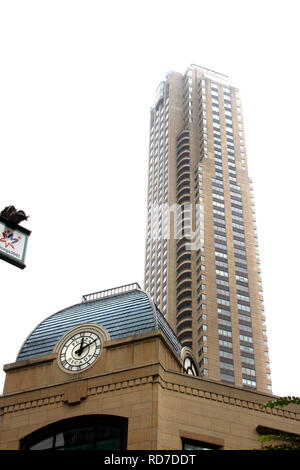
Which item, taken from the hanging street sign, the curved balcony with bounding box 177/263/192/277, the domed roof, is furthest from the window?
the curved balcony with bounding box 177/263/192/277

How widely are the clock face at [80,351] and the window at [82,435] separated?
315cm

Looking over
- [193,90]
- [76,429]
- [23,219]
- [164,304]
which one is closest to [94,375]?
[76,429]

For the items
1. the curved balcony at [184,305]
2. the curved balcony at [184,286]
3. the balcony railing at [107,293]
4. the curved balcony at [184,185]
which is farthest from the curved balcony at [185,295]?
the balcony railing at [107,293]

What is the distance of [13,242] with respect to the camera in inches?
565

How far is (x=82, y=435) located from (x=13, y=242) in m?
19.9

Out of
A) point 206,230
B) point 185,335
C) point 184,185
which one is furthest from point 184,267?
point 184,185

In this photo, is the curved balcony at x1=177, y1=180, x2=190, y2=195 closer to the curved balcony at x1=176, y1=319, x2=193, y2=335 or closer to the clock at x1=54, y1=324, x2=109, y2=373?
the curved balcony at x1=176, y1=319, x2=193, y2=335

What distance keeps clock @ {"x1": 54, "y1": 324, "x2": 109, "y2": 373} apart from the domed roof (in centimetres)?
68

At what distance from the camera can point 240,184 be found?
14488 cm

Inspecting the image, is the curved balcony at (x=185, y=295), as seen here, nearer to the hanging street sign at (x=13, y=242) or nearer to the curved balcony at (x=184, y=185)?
the curved balcony at (x=184, y=185)

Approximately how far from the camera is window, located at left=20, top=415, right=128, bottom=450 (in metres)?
30.9

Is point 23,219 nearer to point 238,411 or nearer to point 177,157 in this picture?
point 238,411

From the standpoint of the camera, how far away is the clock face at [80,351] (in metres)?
34.5
